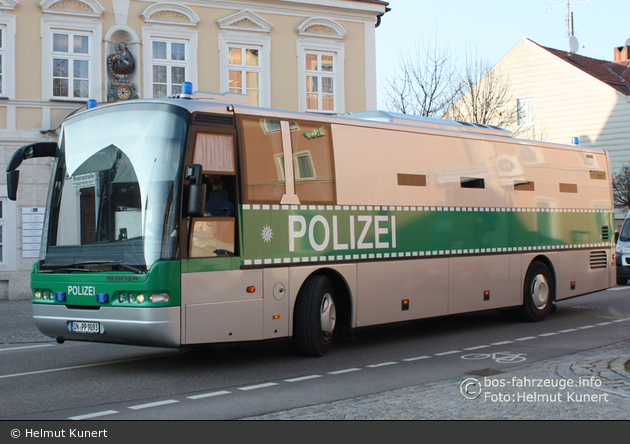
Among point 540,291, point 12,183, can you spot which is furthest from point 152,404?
point 540,291

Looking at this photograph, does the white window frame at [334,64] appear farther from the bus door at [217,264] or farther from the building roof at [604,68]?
the building roof at [604,68]

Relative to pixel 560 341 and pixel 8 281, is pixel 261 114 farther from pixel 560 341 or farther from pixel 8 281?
pixel 8 281

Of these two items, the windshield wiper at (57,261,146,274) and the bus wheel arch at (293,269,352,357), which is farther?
the bus wheel arch at (293,269,352,357)

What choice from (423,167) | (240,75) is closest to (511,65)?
(240,75)

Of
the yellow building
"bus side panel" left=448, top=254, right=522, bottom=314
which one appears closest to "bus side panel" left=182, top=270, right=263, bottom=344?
"bus side panel" left=448, top=254, right=522, bottom=314

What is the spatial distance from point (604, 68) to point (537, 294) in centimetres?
3303

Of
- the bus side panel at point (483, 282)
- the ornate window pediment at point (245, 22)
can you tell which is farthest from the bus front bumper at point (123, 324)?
the ornate window pediment at point (245, 22)

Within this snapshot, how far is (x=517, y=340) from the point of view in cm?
1186

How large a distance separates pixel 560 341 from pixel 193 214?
6.11 meters

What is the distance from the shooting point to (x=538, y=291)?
561 inches

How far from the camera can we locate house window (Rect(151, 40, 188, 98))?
21938mm

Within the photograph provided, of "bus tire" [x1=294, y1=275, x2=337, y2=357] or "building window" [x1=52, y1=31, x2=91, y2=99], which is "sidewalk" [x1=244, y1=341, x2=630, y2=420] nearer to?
"bus tire" [x1=294, y1=275, x2=337, y2=357]

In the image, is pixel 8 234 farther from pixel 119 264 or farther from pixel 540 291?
pixel 540 291

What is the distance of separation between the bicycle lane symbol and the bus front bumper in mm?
3879
